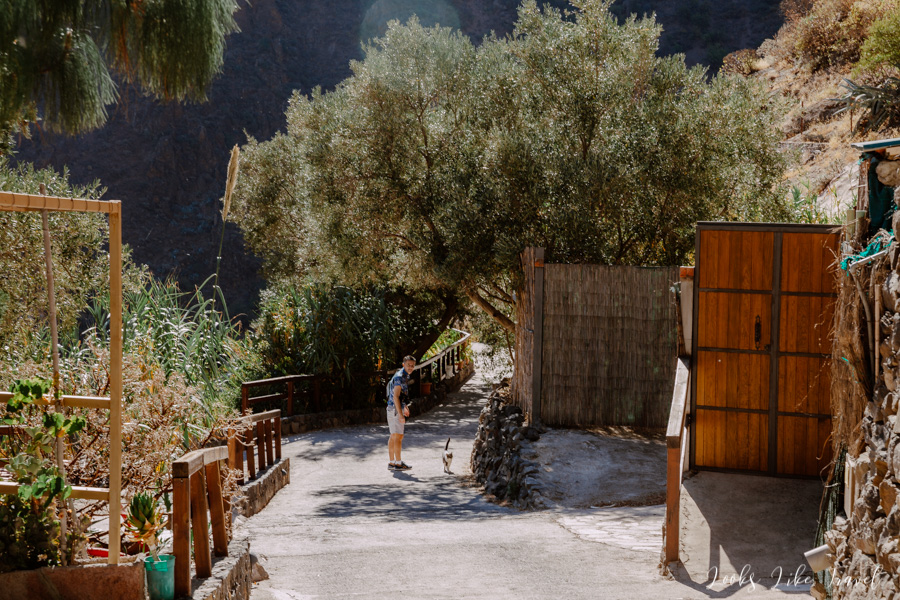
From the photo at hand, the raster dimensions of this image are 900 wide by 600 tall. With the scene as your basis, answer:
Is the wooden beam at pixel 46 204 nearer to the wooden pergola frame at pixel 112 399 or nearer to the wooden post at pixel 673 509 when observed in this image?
the wooden pergola frame at pixel 112 399

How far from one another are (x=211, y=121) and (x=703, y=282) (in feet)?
128

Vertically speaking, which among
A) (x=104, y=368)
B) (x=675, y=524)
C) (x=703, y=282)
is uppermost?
(x=703, y=282)

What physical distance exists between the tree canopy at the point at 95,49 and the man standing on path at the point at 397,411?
18.4ft

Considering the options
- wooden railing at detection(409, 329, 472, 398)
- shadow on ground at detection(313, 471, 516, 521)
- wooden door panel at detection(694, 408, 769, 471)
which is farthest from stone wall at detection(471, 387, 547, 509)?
wooden railing at detection(409, 329, 472, 398)

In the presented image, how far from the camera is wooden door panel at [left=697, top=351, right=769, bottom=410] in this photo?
558 centimetres

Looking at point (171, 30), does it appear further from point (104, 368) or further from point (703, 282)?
point (703, 282)

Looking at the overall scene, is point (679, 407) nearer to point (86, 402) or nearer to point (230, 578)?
point (230, 578)

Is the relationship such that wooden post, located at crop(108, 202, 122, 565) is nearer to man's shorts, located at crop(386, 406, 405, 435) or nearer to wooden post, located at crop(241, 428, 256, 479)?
wooden post, located at crop(241, 428, 256, 479)

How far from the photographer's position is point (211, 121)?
4041 centimetres

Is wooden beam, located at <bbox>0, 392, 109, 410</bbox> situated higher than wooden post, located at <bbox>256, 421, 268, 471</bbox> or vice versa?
wooden beam, located at <bbox>0, 392, 109, 410</bbox>

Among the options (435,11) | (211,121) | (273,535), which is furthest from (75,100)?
(435,11)

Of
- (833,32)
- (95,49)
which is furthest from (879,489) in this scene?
(833,32)

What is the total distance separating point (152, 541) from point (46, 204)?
1.60m

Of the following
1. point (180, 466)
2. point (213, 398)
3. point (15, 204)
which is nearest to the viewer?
point (15, 204)
